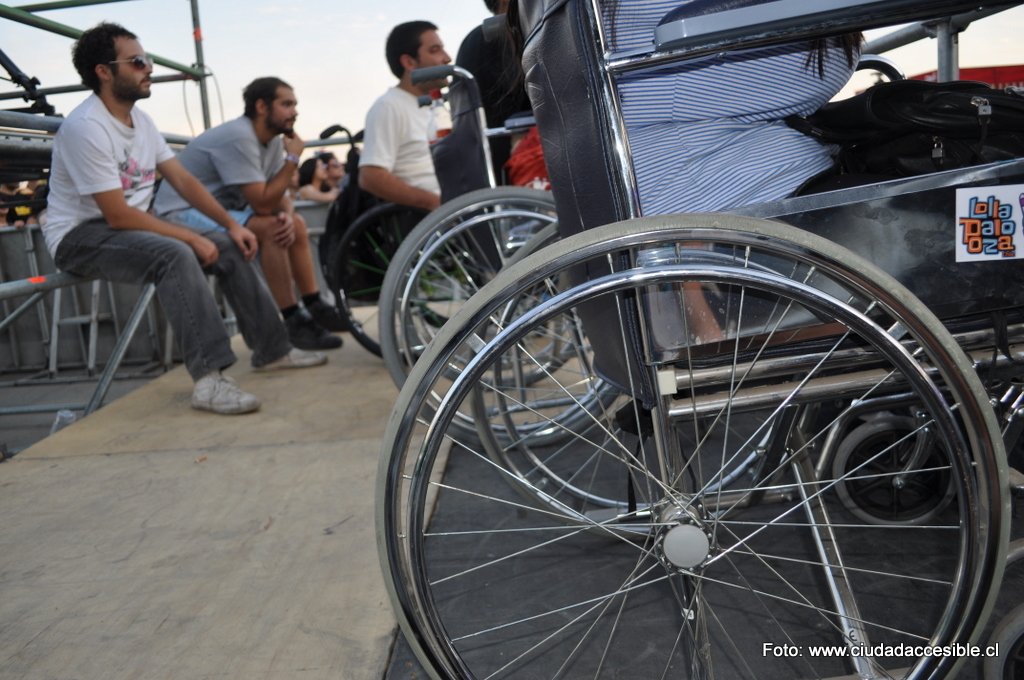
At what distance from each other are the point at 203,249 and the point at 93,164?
0.45m

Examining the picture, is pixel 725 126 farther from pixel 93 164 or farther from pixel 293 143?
pixel 293 143

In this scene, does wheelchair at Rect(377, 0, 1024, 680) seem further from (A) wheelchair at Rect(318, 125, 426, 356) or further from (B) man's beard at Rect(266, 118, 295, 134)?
(B) man's beard at Rect(266, 118, 295, 134)

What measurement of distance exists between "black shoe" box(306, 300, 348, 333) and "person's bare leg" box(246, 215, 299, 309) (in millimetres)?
101

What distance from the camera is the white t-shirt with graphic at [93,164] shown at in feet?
9.36

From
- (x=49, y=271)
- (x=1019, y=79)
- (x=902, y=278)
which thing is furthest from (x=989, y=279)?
(x=49, y=271)

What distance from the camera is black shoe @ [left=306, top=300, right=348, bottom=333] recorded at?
3.97m

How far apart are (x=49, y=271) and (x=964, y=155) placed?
14.9 feet

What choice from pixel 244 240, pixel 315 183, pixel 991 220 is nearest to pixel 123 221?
pixel 244 240

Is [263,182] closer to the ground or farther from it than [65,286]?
farther from it

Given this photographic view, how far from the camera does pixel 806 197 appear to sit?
1099 mm

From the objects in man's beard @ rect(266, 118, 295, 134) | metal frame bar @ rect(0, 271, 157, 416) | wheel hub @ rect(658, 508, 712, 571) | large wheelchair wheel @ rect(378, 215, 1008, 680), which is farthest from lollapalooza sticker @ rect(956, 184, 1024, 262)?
man's beard @ rect(266, 118, 295, 134)

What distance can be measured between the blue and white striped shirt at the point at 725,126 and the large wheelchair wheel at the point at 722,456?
0.34 feet

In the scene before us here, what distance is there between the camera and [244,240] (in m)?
3.35

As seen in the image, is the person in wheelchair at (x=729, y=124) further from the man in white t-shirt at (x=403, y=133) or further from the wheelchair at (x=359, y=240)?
the wheelchair at (x=359, y=240)
